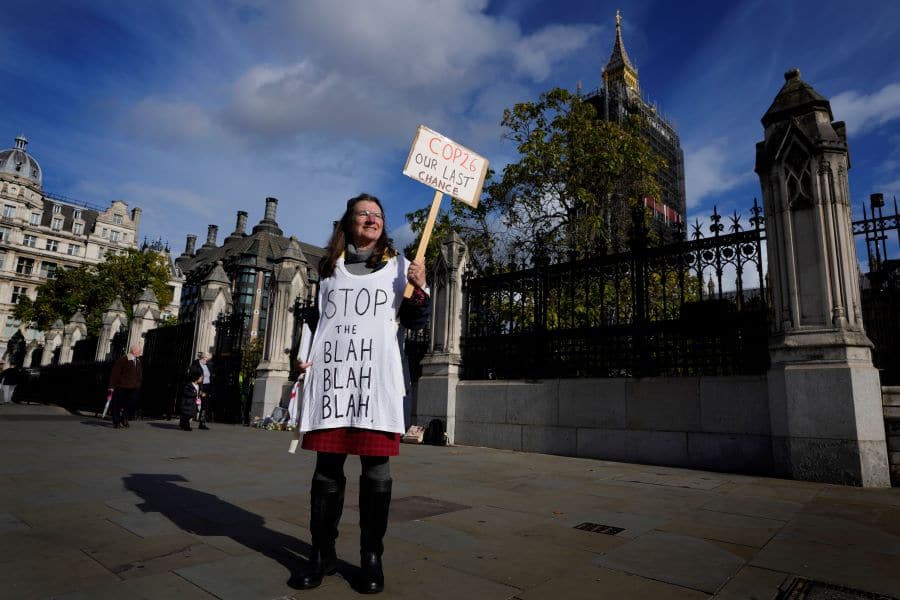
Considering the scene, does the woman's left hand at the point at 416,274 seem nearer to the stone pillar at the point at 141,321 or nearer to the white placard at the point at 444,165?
the white placard at the point at 444,165

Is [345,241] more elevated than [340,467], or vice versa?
[345,241]

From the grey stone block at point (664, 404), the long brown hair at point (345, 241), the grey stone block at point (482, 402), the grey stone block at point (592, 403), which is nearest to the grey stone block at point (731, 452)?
the grey stone block at point (664, 404)

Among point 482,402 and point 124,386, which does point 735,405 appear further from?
point 124,386

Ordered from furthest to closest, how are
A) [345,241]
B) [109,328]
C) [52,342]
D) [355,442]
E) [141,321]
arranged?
1. [52,342]
2. [109,328]
3. [141,321]
4. [345,241]
5. [355,442]

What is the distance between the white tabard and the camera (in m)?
2.59

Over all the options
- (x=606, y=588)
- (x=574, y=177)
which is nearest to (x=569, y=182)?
(x=574, y=177)

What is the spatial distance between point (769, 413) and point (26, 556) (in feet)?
24.7

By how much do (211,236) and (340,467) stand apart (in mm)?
86703

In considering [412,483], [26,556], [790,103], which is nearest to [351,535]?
[26,556]

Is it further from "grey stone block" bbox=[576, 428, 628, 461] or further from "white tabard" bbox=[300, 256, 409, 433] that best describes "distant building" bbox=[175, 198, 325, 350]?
"white tabard" bbox=[300, 256, 409, 433]

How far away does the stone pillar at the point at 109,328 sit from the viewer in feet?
74.6

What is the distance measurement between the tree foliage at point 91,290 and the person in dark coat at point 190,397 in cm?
3177

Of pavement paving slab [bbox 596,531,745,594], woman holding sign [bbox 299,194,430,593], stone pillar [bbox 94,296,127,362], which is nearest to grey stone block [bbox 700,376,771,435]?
pavement paving slab [bbox 596,531,745,594]

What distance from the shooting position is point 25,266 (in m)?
67.0
